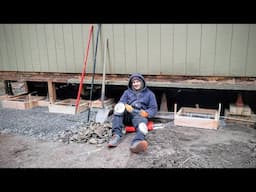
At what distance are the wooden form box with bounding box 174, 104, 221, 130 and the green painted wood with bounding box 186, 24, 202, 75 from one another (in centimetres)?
70

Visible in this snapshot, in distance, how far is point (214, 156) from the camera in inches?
103

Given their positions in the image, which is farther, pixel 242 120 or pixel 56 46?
pixel 56 46

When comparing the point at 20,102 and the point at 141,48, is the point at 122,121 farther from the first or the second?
the point at 20,102

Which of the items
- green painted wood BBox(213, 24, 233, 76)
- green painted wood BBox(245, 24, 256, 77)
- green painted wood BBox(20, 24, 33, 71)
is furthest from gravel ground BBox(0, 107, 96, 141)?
green painted wood BBox(245, 24, 256, 77)

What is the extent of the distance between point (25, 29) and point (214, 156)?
4.53 metres

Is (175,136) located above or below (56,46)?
below

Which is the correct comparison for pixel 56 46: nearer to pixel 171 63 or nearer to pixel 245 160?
pixel 171 63

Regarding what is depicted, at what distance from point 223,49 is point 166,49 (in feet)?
3.08

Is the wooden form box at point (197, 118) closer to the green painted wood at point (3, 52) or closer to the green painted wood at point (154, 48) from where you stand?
the green painted wood at point (154, 48)

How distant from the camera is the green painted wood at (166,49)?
381 cm

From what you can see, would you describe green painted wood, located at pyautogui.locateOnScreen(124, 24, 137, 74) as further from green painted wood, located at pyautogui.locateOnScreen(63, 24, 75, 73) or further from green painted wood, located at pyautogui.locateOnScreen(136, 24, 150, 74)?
green painted wood, located at pyautogui.locateOnScreen(63, 24, 75, 73)

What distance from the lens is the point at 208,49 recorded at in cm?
368

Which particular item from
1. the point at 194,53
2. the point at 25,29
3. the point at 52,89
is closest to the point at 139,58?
the point at 194,53
